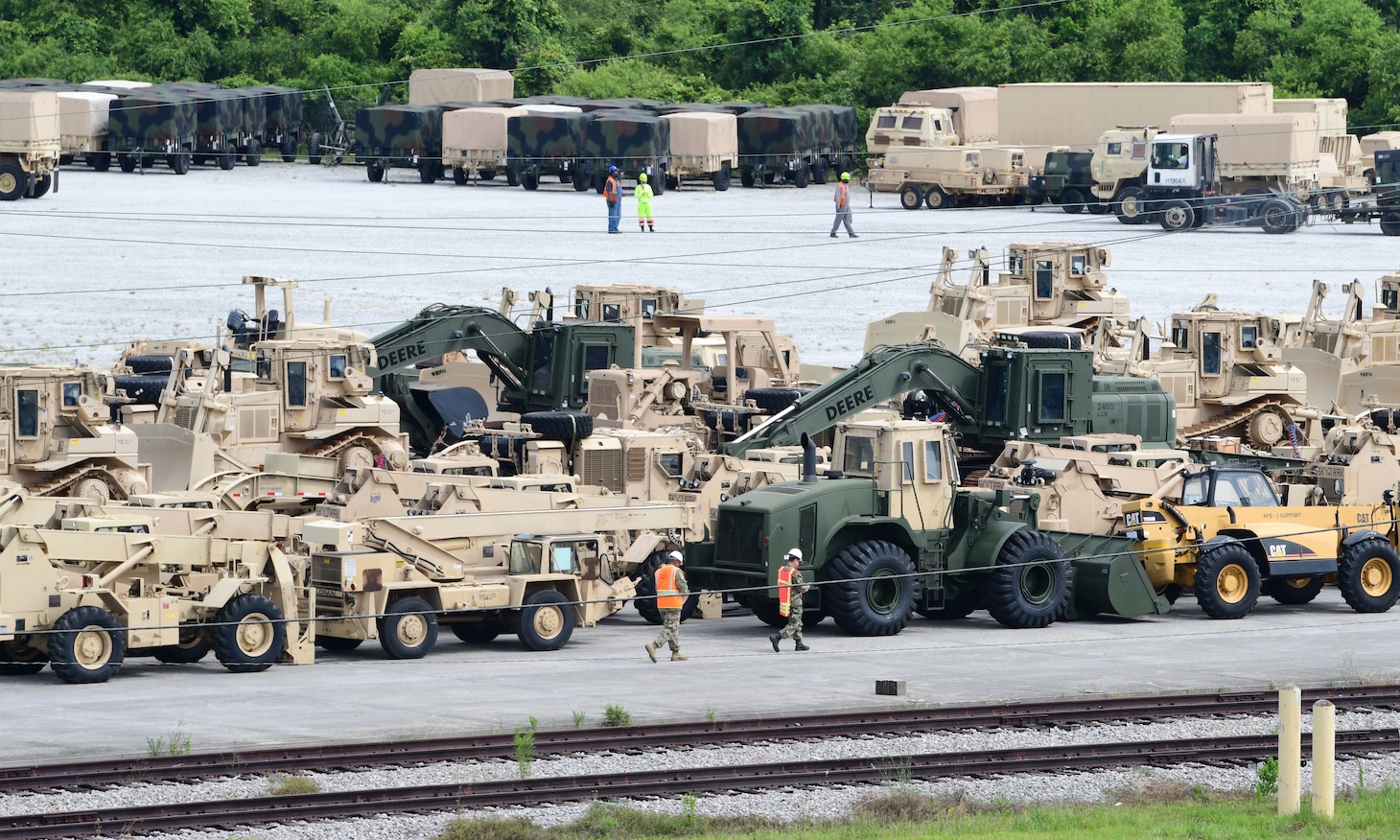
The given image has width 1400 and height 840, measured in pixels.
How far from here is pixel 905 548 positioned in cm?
2584

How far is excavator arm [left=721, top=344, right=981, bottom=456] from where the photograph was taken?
3153cm

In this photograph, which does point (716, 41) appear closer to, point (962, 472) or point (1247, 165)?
point (1247, 165)

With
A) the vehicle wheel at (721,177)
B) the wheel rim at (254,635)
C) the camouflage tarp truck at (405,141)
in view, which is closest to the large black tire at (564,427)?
the wheel rim at (254,635)

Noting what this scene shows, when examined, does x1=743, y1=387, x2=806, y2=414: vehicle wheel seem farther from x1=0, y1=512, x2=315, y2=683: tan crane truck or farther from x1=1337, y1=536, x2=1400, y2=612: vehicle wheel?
x1=0, y1=512, x2=315, y2=683: tan crane truck

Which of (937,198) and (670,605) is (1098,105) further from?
(670,605)

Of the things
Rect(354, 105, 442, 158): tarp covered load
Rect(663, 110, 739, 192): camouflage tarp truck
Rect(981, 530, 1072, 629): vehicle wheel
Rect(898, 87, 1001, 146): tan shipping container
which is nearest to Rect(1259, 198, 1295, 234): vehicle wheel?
Rect(898, 87, 1001, 146): tan shipping container

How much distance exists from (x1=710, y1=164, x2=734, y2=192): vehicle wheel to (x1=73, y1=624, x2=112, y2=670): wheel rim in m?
49.4

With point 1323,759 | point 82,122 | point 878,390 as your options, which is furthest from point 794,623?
point 82,122

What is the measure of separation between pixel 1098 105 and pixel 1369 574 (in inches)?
1810

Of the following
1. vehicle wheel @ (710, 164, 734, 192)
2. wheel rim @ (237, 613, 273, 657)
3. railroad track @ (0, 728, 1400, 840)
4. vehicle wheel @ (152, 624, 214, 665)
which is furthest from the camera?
vehicle wheel @ (710, 164, 734, 192)

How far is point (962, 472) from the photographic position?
33281 millimetres

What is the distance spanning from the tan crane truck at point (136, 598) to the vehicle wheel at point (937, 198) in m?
45.6

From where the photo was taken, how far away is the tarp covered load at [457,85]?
77375 mm

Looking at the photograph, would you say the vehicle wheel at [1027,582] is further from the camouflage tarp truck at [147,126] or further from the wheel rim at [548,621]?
the camouflage tarp truck at [147,126]
